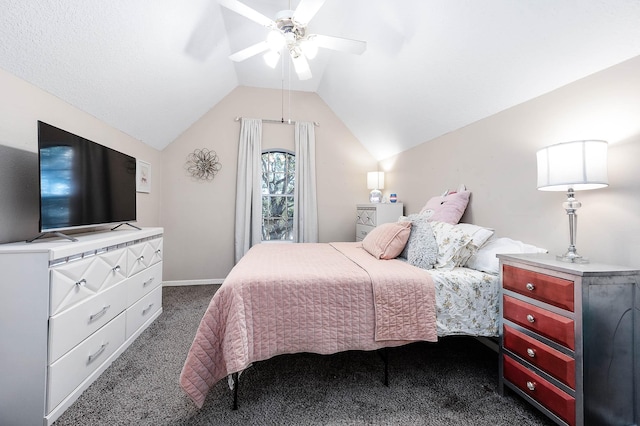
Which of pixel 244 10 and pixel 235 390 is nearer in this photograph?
pixel 235 390

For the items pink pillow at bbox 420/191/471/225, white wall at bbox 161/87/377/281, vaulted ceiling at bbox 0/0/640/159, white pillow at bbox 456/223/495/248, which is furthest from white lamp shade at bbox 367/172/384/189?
white pillow at bbox 456/223/495/248

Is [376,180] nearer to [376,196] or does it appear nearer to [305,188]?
[376,196]

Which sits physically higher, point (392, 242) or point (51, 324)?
point (392, 242)

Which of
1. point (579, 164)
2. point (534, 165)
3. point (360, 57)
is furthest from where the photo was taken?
point (360, 57)

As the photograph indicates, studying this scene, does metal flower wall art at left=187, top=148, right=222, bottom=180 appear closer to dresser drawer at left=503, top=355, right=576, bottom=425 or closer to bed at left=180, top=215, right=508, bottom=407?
bed at left=180, top=215, right=508, bottom=407

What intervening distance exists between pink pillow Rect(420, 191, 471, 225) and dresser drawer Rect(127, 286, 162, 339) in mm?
2653

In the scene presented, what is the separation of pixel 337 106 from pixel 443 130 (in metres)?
1.77

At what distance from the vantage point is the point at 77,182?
178 centimetres

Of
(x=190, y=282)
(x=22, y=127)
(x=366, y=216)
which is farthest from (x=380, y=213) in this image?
(x=22, y=127)

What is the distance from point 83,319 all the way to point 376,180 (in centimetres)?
343

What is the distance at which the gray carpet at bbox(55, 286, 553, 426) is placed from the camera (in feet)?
4.43

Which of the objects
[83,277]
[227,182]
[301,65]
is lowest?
[83,277]

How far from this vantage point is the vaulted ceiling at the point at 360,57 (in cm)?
141

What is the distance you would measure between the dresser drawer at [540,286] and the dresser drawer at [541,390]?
1.28ft
